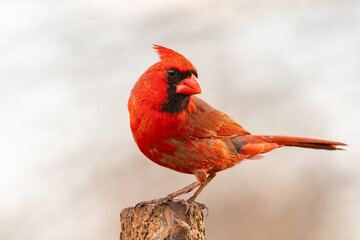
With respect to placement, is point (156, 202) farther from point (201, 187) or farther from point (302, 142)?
point (302, 142)

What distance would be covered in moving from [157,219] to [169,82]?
62 cm

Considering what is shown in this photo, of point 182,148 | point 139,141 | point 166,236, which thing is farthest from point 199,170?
point 166,236

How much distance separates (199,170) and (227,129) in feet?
1.20

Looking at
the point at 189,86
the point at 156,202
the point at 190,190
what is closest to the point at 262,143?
the point at 190,190

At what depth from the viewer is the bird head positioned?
2.16 metres

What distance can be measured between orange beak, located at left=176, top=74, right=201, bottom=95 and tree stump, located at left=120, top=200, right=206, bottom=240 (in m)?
0.50

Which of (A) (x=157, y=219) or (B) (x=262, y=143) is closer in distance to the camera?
(A) (x=157, y=219)

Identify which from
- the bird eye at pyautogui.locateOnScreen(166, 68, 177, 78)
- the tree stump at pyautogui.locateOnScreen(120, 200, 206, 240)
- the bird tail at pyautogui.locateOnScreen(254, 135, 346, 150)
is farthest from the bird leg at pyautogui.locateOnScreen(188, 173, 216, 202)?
the bird eye at pyautogui.locateOnScreen(166, 68, 177, 78)

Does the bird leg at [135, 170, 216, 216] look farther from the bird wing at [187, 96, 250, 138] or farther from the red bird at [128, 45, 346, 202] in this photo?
the bird wing at [187, 96, 250, 138]

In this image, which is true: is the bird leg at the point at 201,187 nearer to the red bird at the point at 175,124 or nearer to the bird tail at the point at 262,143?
the red bird at the point at 175,124

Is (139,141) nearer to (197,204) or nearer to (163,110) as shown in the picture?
(163,110)

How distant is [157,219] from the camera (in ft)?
6.73

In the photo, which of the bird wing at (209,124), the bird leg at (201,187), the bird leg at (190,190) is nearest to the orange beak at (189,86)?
the bird wing at (209,124)

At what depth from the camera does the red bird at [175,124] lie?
2.16 meters
